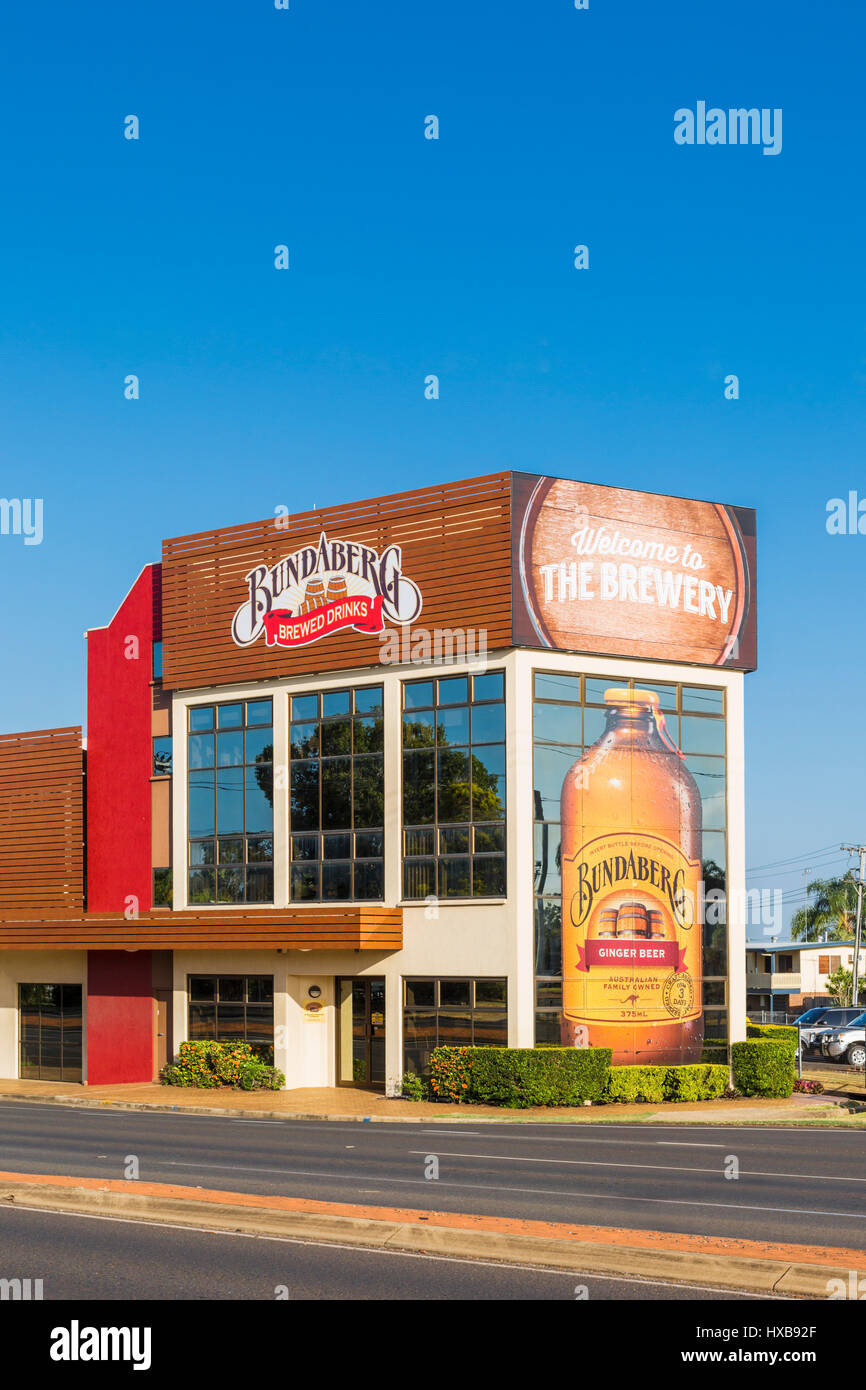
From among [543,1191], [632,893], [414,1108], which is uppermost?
[632,893]

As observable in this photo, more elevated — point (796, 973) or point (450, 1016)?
point (450, 1016)

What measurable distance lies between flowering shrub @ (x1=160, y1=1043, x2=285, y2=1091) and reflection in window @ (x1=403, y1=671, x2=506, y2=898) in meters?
5.63

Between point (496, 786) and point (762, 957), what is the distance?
6503cm

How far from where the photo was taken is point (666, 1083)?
114ft

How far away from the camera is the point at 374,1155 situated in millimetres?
23453

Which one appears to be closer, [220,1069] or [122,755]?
[220,1069]

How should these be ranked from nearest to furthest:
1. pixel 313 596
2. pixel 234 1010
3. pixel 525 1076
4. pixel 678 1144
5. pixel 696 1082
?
pixel 678 1144, pixel 525 1076, pixel 696 1082, pixel 313 596, pixel 234 1010

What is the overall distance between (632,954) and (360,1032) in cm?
695

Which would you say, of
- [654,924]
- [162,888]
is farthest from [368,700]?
[162,888]

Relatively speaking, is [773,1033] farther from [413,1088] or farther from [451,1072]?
[413,1088]

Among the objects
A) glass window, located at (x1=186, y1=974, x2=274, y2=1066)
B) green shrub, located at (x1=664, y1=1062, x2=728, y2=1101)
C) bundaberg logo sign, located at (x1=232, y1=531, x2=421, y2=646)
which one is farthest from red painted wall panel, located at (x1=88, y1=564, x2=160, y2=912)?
green shrub, located at (x1=664, y1=1062, x2=728, y2=1101)

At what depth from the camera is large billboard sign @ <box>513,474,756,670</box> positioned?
34875mm
